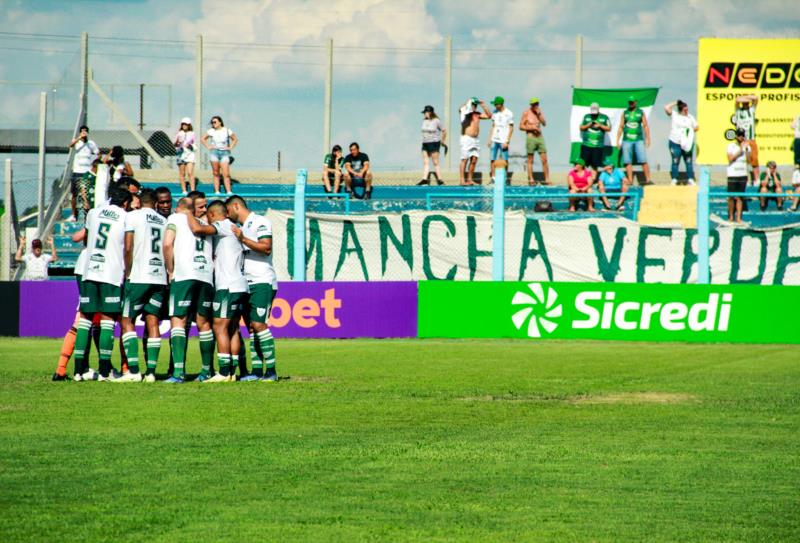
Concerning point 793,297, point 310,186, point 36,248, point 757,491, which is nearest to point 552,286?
point 793,297

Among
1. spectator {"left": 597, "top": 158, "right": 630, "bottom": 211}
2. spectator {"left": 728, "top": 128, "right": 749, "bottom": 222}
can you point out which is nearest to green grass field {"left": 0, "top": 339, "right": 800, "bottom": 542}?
spectator {"left": 597, "top": 158, "right": 630, "bottom": 211}

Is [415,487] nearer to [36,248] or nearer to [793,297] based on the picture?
[793,297]

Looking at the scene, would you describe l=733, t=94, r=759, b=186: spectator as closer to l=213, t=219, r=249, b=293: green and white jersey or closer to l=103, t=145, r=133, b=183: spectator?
l=103, t=145, r=133, b=183: spectator

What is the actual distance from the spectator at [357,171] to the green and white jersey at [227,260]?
46.0ft

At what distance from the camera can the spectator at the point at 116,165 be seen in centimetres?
2353

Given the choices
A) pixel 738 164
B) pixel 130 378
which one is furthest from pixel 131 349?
pixel 738 164

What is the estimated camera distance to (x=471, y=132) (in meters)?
30.0

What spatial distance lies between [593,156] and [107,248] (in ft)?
58.4

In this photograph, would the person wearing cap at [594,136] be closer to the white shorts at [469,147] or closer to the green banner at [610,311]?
the white shorts at [469,147]

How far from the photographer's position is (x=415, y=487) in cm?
767

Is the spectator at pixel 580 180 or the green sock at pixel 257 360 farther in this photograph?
the spectator at pixel 580 180

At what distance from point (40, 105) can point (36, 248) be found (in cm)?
497

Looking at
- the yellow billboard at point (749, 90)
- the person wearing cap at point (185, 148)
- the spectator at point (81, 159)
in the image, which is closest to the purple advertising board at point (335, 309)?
the spectator at point (81, 159)

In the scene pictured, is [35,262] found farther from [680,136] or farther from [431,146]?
[680,136]
